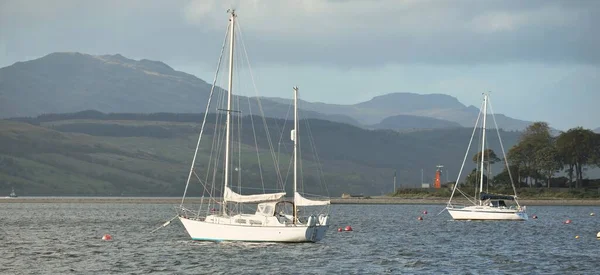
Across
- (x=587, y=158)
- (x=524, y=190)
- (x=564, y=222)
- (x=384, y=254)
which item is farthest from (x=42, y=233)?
(x=587, y=158)

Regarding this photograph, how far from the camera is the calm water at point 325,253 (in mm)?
56938

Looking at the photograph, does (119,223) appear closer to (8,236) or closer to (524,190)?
(8,236)

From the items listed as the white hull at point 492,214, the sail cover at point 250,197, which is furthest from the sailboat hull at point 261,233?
the white hull at point 492,214

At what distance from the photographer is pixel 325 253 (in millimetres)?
65375

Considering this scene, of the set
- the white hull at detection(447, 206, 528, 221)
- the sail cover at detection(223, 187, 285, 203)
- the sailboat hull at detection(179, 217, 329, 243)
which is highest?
the sail cover at detection(223, 187, 285, 203)

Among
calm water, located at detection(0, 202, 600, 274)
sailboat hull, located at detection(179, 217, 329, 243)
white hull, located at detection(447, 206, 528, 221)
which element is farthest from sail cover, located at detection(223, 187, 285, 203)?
white hull, located at detection(447, 206, 528, 221)

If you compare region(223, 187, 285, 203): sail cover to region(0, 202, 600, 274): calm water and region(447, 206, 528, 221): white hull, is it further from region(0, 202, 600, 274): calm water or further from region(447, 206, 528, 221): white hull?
region(447, 206, 528, 221): white hull

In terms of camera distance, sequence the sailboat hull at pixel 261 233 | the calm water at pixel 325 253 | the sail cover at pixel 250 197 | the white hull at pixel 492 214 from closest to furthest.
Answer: the calm water at pixel 325 253
the sailboat hull at pixel 261 233
the sail cover at pixel 250 197
the white hull at pixel 492 214

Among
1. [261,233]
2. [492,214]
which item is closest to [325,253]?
[261,233]

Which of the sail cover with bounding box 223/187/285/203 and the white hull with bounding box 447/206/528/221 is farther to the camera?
the white hull with bounding box 447/206/528/221

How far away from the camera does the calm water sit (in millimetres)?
56938

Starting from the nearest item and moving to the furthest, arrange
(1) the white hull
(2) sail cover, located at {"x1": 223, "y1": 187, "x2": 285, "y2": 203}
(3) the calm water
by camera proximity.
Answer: (3) the calm water < (2) sail cover, located at {"x1": 223, "y1": 187, "x2": 285, "y2": 203} < (1) the white hull

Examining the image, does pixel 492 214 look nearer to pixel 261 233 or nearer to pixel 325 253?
pixel 325 253

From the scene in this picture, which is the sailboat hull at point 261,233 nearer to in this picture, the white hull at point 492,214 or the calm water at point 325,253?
the calm water at point 325,253
